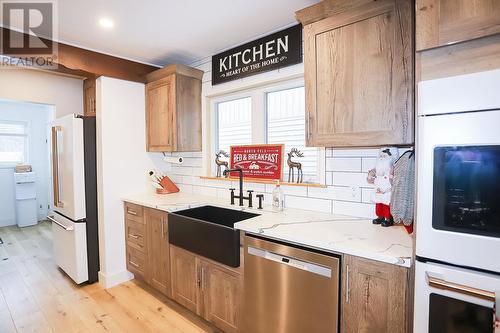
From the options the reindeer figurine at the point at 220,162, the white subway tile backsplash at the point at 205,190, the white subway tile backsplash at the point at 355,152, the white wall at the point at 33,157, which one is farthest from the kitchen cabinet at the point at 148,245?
the white wall at the point at 33,157

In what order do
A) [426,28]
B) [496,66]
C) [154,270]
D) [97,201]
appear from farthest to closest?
[97,201], [154,270], [426,28], [496,66]

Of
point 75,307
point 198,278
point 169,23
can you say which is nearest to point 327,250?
point 198,278

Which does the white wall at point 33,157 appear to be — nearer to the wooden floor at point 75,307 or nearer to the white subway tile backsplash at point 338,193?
the wooden floor at point 75,307

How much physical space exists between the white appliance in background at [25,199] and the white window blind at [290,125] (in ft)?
17.3

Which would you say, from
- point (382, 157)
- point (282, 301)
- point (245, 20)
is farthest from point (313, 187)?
point (245, 20)

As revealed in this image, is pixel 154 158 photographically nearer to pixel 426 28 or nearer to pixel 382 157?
pixel 382 157

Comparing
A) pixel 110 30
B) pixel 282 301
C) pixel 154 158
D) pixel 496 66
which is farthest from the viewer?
pixel 154 158

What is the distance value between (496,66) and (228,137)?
2.21 meters

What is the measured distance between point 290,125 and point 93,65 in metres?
2.04

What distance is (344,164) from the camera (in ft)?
6.33

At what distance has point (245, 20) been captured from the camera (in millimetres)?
2074

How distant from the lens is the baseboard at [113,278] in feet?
8.95

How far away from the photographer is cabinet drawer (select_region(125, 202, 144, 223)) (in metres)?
2.62

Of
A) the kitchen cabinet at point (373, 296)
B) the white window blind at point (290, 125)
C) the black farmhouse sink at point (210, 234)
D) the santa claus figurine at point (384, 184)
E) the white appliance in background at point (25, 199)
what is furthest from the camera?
the white appliance in background at point (25, 199)
